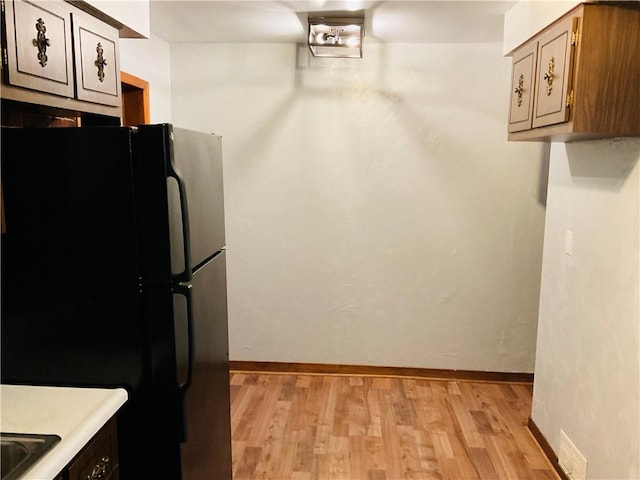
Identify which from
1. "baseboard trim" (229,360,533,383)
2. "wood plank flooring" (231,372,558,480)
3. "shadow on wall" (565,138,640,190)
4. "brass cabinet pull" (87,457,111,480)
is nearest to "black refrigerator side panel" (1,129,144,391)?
"brass cabinet pull" (87,457,111,480)

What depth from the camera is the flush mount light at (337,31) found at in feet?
9.50

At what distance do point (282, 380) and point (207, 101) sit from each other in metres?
2.03

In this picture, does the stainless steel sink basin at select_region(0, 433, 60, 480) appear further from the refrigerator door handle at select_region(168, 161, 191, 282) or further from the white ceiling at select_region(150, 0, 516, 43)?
the white ceiling at select_region(150, 0, 516, 43)

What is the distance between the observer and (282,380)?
12.4ft

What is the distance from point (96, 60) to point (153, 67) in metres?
1.51

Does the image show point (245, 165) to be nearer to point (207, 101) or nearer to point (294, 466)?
point (207, 101)

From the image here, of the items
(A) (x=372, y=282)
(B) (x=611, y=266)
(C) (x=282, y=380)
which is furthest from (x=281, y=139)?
(B) (x=611, y=266)

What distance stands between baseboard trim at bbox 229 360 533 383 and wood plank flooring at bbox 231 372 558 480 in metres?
0.04

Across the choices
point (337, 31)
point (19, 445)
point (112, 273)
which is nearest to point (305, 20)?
point (337, 31)

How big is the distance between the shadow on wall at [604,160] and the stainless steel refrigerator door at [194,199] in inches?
63.7

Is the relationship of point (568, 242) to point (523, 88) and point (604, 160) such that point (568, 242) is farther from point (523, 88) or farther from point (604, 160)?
point (523, 88)

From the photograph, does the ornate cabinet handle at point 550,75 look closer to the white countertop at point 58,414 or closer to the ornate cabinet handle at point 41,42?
the ornate cabinet handle at point 41,42

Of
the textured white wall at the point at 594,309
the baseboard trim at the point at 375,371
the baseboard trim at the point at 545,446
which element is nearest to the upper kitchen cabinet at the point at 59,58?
the textured white wall at the point at 594,309

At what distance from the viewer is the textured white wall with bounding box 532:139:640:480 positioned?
2.01 m
